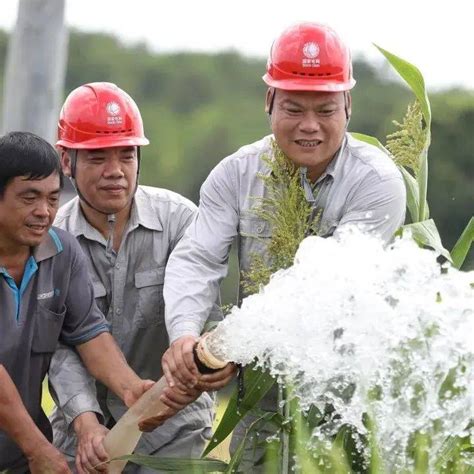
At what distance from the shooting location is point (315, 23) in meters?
5.38

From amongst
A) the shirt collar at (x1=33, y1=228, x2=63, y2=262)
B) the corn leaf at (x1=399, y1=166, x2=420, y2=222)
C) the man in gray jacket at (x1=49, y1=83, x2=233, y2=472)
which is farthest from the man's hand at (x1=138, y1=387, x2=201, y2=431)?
the corn leaf at (x1=399, y1=166, x2=420, y2=222)

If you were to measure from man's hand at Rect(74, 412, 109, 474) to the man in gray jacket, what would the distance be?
0.62 feet

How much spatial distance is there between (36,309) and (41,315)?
29 mm

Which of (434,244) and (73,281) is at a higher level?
(434,244)

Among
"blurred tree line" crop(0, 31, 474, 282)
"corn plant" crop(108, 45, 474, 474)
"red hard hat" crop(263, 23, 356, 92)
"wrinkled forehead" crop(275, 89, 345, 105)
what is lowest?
"blurred tree line" crop(0, 31, 474, 282)

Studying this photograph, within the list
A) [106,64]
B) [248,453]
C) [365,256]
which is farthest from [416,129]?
[106,64]

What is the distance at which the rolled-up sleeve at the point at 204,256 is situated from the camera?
518 cm

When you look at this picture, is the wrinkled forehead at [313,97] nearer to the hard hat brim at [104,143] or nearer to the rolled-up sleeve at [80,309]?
the hard hat brim at [104,143]

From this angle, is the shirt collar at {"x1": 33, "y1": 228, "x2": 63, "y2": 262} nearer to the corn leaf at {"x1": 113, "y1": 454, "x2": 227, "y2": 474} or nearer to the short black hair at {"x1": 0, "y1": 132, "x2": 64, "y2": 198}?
the short black hair at {"x1": 0, "y1": 132, "x2": 64, "y2": 198}

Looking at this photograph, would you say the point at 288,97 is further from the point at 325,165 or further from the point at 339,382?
the point at 339,382

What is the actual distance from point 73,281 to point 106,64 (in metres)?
13.9

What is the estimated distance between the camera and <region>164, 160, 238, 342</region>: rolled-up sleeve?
5.18 m

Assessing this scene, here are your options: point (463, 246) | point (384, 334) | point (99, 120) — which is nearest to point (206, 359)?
point (384, 334)

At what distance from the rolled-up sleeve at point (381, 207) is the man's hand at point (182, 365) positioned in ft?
2.17
